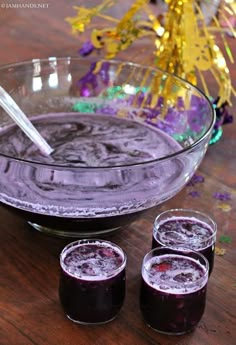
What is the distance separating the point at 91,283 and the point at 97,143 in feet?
1.33

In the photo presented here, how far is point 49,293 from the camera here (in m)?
1.10

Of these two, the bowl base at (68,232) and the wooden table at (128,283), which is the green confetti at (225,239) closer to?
the wooden table at (128,283)

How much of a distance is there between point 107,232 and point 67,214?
137 mm

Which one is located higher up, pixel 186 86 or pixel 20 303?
pixel 186 86

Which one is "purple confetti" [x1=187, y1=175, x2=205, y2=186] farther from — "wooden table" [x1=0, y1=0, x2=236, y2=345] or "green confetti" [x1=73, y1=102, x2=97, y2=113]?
"green confetti" [x1=73, y1=102, x2=97, y2=113]

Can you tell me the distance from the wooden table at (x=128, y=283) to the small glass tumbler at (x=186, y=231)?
0.07m

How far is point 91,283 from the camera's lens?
987 millimetres

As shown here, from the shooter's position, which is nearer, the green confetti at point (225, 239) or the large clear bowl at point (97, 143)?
the large clear bowl at point (97, 143)

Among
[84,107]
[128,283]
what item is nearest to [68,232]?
[128,283]

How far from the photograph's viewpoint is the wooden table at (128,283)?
101 cm

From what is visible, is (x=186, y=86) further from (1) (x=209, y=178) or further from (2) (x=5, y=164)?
(2) (x=5, y=164)

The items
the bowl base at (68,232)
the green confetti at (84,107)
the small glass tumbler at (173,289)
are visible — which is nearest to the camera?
the small glass tumbler at (173,289)

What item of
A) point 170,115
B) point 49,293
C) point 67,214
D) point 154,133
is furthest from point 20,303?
point 170,115

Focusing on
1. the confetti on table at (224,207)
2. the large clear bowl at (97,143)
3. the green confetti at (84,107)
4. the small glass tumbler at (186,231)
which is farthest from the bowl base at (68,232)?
the green confetti at (84,107)
